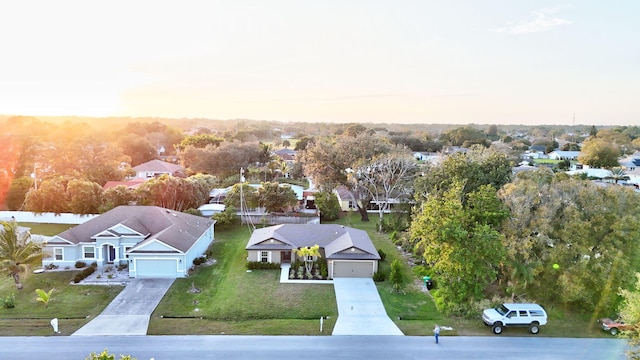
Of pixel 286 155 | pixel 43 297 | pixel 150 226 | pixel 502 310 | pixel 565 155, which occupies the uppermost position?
pixel 565 155

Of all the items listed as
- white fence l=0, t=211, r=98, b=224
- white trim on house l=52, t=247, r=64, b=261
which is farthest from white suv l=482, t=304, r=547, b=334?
white fence l=0, t=211, r=98, b=224

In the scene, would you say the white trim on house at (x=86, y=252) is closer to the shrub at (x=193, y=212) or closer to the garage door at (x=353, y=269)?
the shrub at (x=193, y=212)

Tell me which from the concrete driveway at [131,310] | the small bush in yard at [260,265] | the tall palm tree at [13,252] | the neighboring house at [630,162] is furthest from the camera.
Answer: the neighboring house at [630,162]

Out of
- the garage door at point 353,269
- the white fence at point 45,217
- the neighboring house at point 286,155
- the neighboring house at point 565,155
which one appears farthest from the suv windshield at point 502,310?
the neighboring house at point 565,155

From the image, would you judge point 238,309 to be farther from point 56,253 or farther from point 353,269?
point 56,253

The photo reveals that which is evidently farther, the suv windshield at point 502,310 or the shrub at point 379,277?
the shrub at point 379,277

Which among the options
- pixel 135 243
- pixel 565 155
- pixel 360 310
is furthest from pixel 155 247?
pixel 565 155
